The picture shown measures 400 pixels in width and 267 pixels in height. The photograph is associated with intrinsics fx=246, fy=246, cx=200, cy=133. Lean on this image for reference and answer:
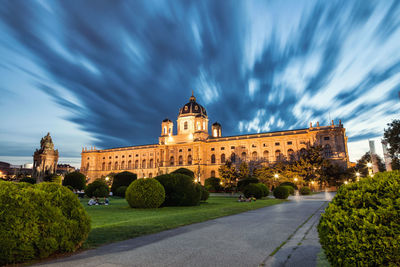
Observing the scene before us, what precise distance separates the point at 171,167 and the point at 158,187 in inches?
2154

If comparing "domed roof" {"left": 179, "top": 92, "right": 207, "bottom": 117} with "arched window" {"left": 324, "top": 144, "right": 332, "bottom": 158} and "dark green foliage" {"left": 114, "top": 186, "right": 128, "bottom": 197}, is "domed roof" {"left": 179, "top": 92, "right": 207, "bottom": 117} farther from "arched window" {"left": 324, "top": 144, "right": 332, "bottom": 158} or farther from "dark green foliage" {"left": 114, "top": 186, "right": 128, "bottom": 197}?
"dark green foliage" {"left": 114, "top": 186, "right": 128, "bottom": 197}

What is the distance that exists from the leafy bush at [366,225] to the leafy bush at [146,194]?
12.2m

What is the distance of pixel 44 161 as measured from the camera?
32.0m

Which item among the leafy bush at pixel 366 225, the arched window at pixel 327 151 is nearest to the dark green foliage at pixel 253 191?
the leafy bush at pixel 366 225

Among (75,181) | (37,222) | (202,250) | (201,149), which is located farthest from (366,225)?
(201,149)

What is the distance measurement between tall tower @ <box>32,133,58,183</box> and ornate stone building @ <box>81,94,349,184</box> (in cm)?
3622

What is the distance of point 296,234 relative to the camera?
6.25 metres

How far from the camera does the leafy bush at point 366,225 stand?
8.21 ft

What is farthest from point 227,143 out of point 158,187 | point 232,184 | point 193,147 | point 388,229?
point 388,229

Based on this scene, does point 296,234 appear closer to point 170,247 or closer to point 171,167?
point 170,247

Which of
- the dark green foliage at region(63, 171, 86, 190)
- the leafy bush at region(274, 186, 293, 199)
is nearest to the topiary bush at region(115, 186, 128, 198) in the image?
the dark green foliage at region(63, 171, 86, 190)

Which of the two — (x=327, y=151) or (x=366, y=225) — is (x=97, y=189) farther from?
(x=327, y=151)

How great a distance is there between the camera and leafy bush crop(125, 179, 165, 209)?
14148 millimetres

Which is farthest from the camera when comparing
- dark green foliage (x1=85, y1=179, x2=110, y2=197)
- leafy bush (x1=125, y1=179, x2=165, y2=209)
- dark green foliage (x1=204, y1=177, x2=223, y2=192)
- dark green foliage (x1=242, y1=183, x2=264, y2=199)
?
dark green foliage (x1=204, y1=177, x2=223, y2=192)
